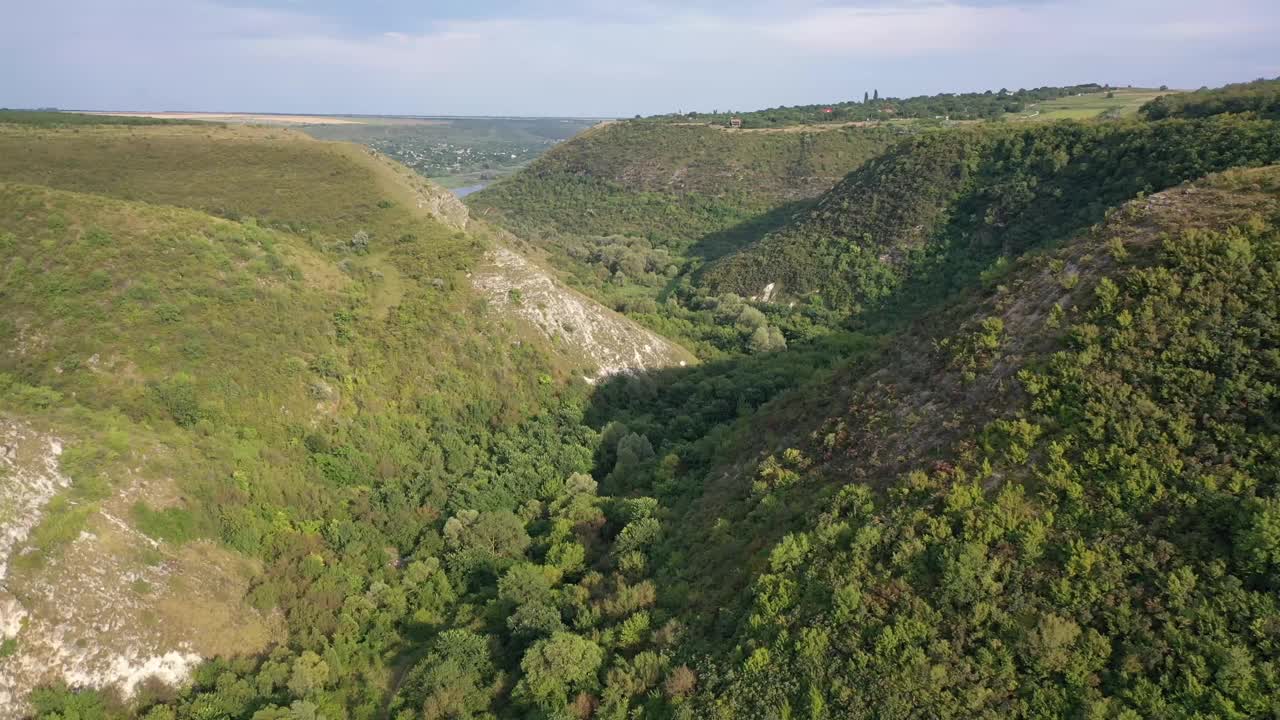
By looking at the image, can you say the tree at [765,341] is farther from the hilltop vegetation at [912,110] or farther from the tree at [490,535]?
the hilltop vegetation at [912,110]

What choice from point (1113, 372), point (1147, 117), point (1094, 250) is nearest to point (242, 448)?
point (1113, 372)

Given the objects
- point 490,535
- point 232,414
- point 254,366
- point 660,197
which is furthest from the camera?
point 660,197

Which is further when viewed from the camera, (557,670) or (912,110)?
(912,110)

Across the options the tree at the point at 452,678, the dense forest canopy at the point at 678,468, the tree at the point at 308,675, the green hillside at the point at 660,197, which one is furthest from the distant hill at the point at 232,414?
the green hillside at the point at 660,197

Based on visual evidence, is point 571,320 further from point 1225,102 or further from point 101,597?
point 1225,102

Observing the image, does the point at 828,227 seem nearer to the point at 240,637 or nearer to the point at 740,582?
the point at 740,582

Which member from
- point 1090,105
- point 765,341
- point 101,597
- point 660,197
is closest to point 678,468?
point 101,597

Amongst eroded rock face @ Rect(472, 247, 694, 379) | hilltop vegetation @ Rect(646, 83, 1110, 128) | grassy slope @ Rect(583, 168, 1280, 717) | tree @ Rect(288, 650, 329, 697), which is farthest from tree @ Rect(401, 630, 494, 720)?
hilltop vegetation @ Rect(646, 83, 1110, 128)
